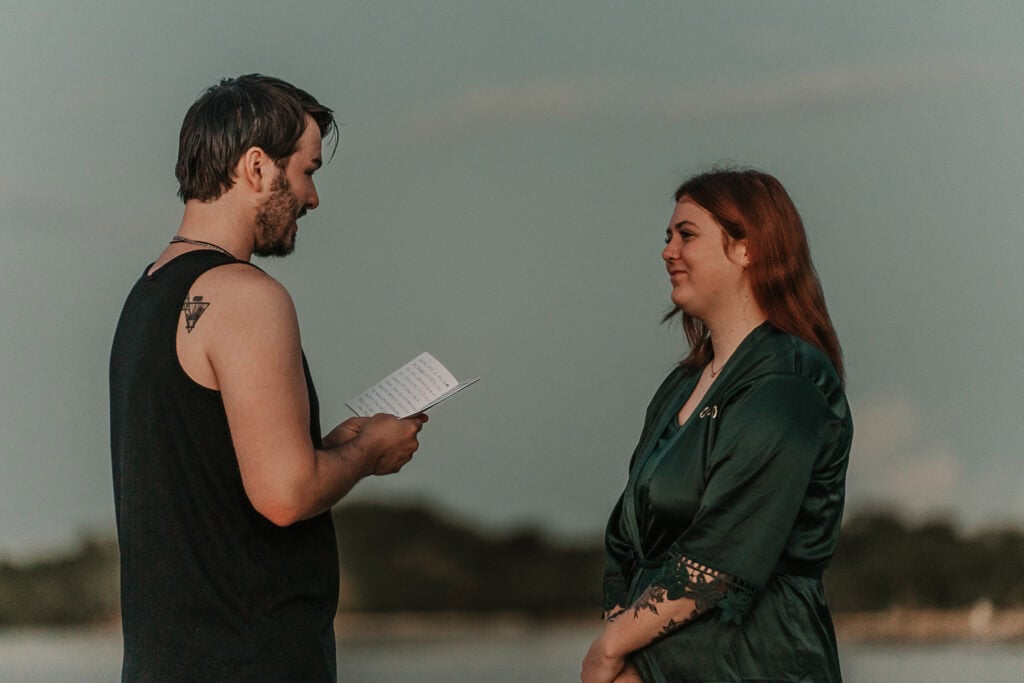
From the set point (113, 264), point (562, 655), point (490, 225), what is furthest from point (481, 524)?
point (113, 264)

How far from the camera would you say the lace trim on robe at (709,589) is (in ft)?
6.79

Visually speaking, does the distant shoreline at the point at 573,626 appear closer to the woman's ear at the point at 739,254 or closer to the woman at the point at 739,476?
the woman at the point at 739,476

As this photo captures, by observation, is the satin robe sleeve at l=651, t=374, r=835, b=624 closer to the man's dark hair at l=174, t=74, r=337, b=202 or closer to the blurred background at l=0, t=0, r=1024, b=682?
the man's dark hair at l=174, t=74, r=337, b=202

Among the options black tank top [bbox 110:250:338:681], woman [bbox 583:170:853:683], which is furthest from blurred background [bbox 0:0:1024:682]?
black tank top [bbox 110:250:338:681]

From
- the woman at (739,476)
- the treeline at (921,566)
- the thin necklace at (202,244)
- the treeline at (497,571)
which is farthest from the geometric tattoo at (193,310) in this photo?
the treeline at (921,566)

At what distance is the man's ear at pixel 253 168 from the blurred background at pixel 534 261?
2.33 meters

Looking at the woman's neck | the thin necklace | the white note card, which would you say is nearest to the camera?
the thin necklace

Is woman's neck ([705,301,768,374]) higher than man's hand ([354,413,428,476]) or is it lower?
higher

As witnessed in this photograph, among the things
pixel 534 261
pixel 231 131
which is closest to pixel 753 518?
pixel 231 131

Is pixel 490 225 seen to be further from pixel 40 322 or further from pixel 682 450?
pixel 682 450

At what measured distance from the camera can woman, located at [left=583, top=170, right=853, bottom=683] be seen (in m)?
2.08

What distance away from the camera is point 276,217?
2.08 meters

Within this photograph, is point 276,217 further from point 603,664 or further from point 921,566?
point 921,566

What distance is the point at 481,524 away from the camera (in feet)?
14.6
